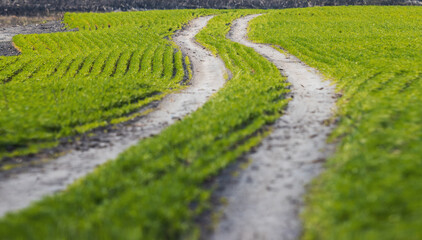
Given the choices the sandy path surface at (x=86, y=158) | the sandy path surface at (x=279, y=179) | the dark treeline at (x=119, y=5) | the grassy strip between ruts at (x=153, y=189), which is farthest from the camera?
the dark treeline at (x=119, y=5)

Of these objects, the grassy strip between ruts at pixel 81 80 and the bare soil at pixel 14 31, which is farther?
the bare soil at pixel 14 31

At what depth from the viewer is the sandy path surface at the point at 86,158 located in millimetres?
9469

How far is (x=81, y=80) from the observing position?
2367cm

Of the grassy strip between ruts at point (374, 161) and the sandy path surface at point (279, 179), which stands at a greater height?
the grassy strip between ruts at point (374, 161)

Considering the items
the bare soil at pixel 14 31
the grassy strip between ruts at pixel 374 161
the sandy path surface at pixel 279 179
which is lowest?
the sandy path surface at pixel 279 179

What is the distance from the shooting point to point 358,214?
6559mm

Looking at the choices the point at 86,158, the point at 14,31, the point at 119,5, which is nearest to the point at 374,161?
the point at 86,158

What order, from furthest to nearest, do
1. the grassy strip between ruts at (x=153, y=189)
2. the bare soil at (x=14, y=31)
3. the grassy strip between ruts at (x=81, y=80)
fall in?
the bare soil at (x=14, y=31)
the grassy strip between ruts at (x=81, y=80)
the grassy strip between ruts at (x=153, y=189)

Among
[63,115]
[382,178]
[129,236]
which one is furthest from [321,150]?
[63,115]

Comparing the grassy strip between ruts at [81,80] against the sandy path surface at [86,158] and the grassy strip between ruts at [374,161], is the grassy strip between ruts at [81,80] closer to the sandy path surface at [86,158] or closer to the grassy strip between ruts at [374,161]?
the sandy path surface at [86,158]

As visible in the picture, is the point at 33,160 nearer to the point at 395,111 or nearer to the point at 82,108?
the point at 82,108

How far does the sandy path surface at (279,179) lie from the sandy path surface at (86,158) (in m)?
5.03

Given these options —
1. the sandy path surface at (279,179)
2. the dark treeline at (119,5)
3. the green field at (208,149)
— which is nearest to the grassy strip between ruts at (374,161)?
the green field at (208,149)

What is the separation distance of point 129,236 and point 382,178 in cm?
568
